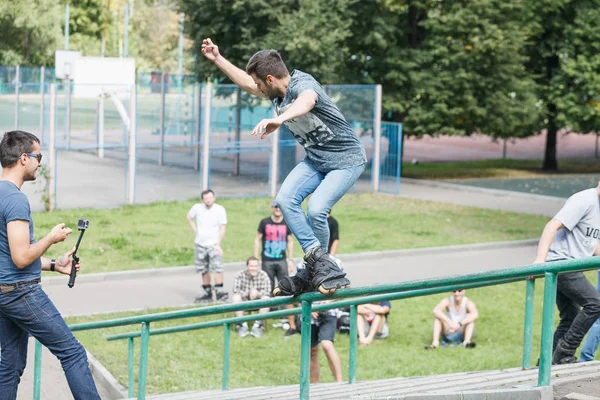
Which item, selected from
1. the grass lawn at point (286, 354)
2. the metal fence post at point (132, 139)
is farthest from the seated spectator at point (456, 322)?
the metal fence post at point (132, 139)

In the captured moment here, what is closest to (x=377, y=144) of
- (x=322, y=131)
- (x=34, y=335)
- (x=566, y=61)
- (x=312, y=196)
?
(x=566, y=61)

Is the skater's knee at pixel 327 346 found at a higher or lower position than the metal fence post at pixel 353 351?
lower

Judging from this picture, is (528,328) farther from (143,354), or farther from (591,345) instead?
(143,354)

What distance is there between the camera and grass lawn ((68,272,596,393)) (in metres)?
10.9

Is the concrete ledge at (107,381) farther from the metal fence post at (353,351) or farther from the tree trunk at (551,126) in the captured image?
the tree trunk at (551,126)

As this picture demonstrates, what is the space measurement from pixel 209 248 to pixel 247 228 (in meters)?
5.87

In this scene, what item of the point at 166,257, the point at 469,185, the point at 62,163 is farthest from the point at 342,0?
the point at 166,257

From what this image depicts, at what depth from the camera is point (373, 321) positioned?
501 inches

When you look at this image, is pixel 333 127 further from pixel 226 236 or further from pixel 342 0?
pixel 342 0

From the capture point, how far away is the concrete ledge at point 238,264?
1576cm

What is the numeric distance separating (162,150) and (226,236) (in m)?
12.5

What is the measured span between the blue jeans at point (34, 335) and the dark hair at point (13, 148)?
30.8 inches

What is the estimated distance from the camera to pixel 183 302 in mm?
14562

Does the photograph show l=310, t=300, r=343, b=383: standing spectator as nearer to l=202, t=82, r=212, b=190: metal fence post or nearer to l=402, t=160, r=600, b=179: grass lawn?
l=202, t=82, r=212, b=190: metal fence post
